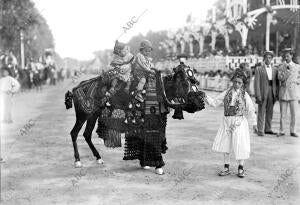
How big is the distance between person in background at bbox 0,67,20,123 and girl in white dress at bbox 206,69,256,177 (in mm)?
7833

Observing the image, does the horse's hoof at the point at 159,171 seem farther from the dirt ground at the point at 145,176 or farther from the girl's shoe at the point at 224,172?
the girl's shoe at the point at 224,172

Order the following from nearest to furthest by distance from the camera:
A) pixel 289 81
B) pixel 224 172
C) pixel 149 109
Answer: pixel 224 172
pixel 149 109
pixel 289 81

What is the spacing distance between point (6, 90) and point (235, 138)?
327 inches

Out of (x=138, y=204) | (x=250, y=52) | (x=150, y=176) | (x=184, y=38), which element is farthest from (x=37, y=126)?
(x=184, y=38)

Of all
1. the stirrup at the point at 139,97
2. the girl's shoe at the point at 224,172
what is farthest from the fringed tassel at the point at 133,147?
the girl's shoe at the point at 224,172

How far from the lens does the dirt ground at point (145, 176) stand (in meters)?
5.46

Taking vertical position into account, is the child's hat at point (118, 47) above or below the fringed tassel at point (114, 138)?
above

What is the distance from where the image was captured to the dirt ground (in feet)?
17.9

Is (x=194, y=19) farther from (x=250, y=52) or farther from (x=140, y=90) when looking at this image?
(x=140, y=90)

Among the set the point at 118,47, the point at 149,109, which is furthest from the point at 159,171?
the point at 118,47

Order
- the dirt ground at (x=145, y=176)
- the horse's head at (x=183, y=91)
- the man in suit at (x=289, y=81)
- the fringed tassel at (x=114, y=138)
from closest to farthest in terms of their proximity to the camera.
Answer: the dirt ground at (x=145, y=176), the horse's head at (x=183, y=91), the fringed tassel at (x=114, y=138), the man in suit at (x=289, y=81)

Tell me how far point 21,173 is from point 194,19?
116 feet

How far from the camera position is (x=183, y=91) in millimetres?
6711

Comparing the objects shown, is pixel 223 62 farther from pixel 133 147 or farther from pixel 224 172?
pixel 224 172
